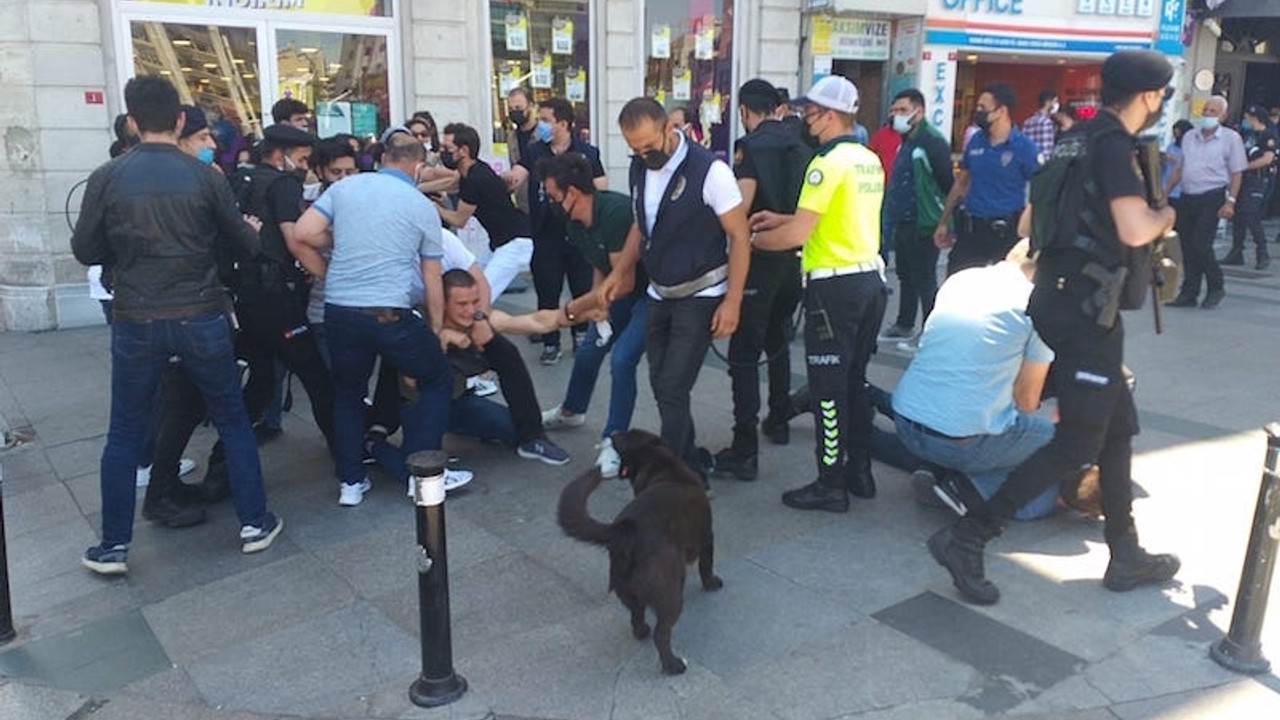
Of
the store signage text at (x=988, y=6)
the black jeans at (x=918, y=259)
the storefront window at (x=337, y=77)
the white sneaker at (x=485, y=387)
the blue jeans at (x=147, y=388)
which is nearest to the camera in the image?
the blue jeans at (x=147, y=388)

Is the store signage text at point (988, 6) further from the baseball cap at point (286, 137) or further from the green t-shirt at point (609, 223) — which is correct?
the baseball cap at point (286, 137)

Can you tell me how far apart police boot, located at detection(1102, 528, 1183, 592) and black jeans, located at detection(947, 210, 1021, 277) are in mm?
4070

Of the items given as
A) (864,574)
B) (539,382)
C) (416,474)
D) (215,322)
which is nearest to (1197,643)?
(864,574)

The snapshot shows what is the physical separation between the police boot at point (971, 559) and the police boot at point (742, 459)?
1.42m

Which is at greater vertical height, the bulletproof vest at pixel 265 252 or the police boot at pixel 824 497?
the bulletproof vest at pixel 265 252

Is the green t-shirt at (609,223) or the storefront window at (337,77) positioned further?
the storefront window at (337,77)

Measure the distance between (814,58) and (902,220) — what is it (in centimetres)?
491

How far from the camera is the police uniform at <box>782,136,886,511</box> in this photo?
14.4 feet

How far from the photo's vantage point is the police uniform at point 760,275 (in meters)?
4.95

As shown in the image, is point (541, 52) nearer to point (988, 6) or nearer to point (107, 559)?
point (988, 6)

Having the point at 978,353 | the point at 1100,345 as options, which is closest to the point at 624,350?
the point at 978,353

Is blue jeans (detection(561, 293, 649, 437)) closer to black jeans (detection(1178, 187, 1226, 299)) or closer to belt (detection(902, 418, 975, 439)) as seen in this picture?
belt (detection(902, 418, 975, 439))

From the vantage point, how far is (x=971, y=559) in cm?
380

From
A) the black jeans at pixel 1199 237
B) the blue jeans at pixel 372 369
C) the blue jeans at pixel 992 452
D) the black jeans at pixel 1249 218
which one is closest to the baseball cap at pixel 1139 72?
the blue jeans at pixel 992 452
